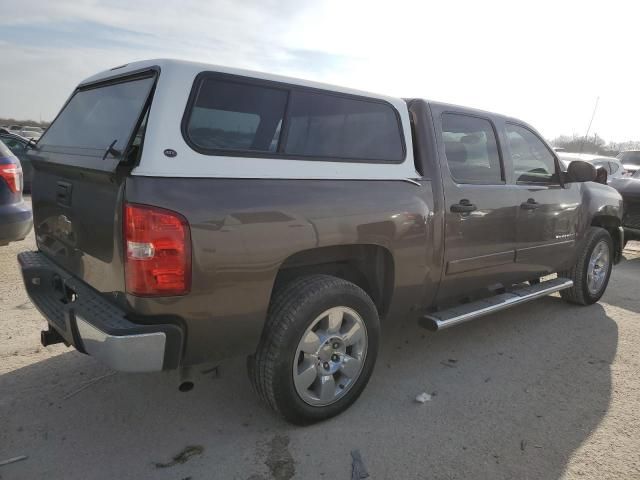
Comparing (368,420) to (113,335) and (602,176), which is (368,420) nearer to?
(113,335)

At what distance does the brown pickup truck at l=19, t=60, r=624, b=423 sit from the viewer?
2.19 metres

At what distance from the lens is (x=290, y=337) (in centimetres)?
257

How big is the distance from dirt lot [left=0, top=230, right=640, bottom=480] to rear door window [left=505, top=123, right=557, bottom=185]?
1.43 metres

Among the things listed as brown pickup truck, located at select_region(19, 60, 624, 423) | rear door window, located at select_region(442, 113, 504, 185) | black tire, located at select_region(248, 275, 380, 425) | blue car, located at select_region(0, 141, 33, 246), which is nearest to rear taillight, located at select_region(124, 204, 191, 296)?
brown pickup truck, located at select_region(19, 60, 624, 423)

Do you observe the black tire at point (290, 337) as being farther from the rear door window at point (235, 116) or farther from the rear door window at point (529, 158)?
the rear door window at point (529, 158)

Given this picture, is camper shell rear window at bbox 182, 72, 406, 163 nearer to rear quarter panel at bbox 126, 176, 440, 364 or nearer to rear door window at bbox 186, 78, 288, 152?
rear door window at bbox 186, 78, 288, 152

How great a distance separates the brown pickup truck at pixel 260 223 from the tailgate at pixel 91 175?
0.05ft

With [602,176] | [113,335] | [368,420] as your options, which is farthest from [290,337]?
[602,176]

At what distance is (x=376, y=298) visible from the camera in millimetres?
3209

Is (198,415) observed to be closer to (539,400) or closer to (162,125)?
(162,125)


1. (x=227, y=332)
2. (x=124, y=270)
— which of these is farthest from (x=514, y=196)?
(x=124, y=270)

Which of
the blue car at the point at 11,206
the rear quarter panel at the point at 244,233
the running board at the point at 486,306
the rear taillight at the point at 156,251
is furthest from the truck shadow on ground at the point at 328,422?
the blue car at the point at 11,206

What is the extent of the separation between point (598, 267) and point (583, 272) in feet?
1.39

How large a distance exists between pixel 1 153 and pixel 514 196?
4.81 metres
